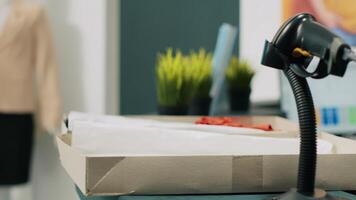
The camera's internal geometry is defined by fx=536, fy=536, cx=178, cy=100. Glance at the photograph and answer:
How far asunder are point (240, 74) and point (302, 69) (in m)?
1.04

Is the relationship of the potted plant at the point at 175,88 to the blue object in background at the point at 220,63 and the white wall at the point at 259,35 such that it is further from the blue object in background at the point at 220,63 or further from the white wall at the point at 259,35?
the white wall at the point at 259,35

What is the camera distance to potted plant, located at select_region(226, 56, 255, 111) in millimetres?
1562

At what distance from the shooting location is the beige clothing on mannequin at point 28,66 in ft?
6.63

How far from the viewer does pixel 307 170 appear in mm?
526

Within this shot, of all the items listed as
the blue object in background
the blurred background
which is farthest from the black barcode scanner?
the blurred background

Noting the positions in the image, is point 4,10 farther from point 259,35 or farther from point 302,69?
point 302,69

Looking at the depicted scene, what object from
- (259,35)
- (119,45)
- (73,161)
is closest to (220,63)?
(259,35)

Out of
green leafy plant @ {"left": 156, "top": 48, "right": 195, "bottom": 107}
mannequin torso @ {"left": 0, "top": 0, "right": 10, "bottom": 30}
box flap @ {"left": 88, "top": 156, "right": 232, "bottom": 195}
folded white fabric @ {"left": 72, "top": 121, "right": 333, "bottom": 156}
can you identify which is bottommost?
box flap @ {"left": 88, "top": 156, "right": 232, "bottom": 195}

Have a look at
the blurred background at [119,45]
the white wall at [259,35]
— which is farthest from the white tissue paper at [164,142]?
the blurred background at [119,45]

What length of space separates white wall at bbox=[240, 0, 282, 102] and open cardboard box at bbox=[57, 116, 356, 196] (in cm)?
125

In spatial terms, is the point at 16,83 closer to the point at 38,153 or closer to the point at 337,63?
the point at 38,153

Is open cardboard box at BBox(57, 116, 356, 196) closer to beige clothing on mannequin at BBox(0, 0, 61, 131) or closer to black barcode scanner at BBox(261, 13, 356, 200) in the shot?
black barcode scanner at BBox(261, 13, 356, 200)

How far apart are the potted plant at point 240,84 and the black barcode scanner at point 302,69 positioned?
1.01 meters

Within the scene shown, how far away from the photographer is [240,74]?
1.56 meters
